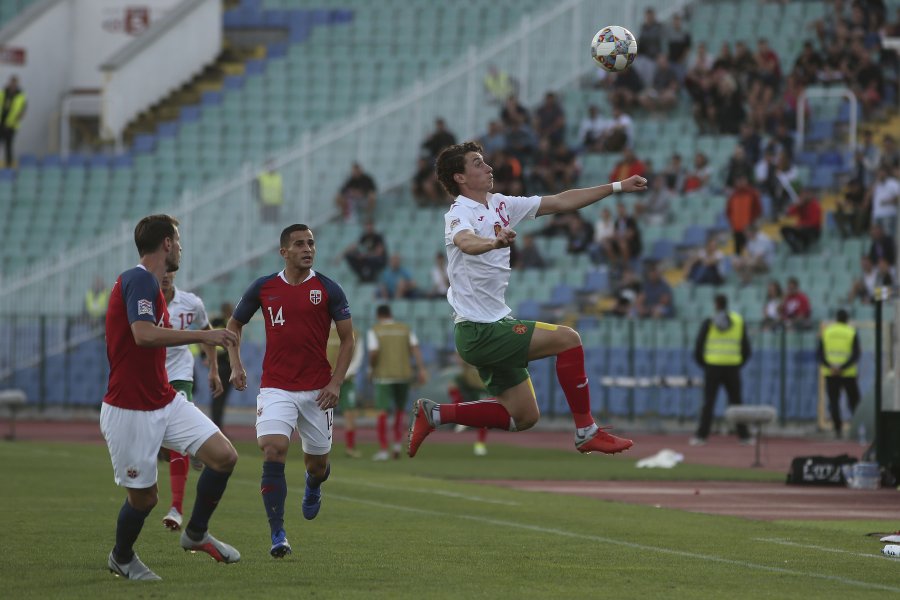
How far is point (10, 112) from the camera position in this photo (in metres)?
37.8

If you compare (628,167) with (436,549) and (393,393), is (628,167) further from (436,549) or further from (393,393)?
(436,549)

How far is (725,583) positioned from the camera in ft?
35.4

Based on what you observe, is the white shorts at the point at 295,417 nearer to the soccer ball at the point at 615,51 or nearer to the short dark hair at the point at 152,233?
the short dark hair at the point at 152,233

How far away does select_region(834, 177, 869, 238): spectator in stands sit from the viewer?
29625mm

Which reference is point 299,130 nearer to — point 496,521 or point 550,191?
point 550,191

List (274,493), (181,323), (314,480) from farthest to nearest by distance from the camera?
(181,323)
(314,480)
(274,493)

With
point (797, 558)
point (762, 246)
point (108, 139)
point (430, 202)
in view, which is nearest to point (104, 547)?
point (797, 558)

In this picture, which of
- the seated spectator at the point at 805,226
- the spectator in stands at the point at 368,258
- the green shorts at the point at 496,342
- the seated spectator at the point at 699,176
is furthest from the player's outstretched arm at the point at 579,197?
the spectator in stands at the point at 368,258

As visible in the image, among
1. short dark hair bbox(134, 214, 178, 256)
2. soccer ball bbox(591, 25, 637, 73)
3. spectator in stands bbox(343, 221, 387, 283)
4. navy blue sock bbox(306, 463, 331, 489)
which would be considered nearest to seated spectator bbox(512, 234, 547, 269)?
spectator in stands bbox(343, 221, 387, 283)

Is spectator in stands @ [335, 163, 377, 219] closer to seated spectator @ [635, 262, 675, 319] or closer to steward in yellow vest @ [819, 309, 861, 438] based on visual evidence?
seated spectator @ [635, 262, 675, 319]

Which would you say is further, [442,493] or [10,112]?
[10,112]

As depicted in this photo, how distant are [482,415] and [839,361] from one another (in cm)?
1597

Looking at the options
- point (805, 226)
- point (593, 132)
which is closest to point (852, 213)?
point (805, 226)

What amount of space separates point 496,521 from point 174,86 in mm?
26823
